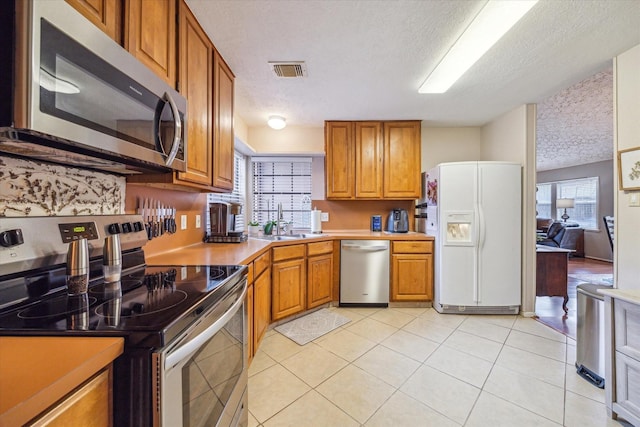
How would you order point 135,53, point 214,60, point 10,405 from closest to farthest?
point 10,405, point 135,53, point 214,60

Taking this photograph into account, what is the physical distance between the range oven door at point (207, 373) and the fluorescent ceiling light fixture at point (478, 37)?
2.07 metres

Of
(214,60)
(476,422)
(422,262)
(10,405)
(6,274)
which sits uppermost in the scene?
(214,60)

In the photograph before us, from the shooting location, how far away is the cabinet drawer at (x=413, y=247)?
3.04 m

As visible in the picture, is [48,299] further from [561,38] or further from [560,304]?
[560,304]

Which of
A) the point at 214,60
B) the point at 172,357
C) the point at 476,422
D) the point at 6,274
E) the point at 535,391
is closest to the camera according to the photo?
the point at 172,357

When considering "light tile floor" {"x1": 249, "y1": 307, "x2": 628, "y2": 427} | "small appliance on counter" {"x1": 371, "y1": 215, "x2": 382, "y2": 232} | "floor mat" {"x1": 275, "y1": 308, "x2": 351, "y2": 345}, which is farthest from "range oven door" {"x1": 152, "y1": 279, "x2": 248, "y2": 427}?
"small appliance on counter" {"x1": 371, "y1": 215, "x2": 382, "y2": 232}

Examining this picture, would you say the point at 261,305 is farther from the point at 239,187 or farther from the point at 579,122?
the point at 579,122

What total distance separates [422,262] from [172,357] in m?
2.87

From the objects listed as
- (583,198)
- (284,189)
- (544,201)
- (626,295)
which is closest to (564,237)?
(583,198)

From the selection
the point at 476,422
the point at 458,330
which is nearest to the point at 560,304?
the point at 458,330

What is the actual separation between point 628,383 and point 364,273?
2017 mm

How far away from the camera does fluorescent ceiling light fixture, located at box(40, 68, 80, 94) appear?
0.68 meters

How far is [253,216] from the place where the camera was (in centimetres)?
354

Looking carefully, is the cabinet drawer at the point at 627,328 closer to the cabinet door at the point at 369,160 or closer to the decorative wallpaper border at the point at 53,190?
the cabinet door at the point at 369,160
